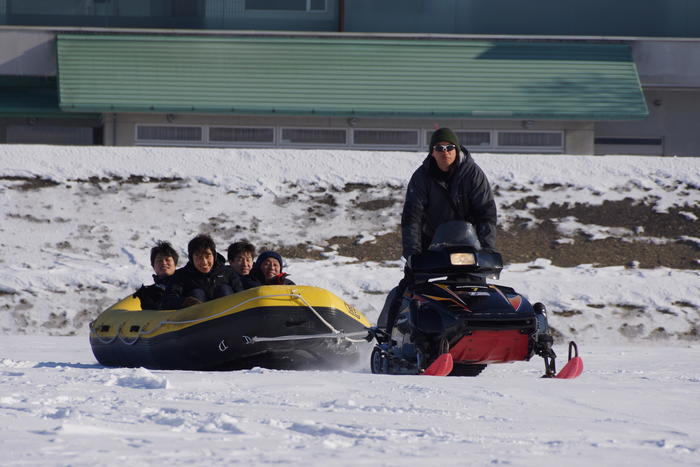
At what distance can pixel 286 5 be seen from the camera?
23.4 m

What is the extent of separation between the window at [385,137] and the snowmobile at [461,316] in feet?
52.6

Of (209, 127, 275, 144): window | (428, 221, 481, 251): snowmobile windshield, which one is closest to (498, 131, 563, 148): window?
(209, 127, 275, 144): window

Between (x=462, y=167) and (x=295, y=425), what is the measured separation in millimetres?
3389

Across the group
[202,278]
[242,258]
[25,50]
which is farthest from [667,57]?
[202,278]

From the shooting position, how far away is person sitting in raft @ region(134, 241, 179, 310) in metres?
9.43

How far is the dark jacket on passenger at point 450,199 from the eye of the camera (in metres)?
7.67

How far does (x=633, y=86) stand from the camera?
22.5 meters

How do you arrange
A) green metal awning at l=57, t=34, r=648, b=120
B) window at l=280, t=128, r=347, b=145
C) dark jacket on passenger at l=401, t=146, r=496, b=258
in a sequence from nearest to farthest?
dark jacket on passenger at l=401, t=146, r=496, b=258, green metal awning at l=57, t=34, r=648, b=120, window at l=280, t=128, r=347, b=145

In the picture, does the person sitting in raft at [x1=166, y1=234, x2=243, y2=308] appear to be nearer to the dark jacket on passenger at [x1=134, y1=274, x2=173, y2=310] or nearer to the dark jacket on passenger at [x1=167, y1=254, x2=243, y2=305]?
the dark jacket on passenger at [x1=167, y1=254, x2=243, y2=305]

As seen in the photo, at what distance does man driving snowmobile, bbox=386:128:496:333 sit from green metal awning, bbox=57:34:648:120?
1455 centimetres

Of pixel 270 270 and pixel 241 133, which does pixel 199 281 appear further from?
pixel 241 133

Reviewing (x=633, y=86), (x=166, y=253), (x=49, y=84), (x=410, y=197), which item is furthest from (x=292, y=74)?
(x=410, y=197)

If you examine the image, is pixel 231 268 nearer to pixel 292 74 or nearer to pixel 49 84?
pixel 292 74

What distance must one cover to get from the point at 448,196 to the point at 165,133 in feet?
53.6
